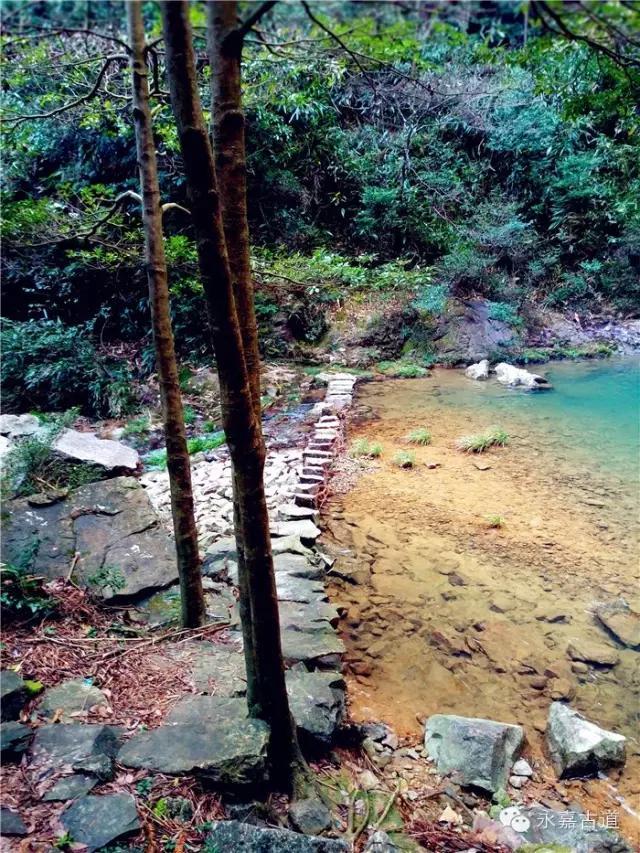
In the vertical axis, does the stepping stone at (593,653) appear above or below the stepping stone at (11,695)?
below

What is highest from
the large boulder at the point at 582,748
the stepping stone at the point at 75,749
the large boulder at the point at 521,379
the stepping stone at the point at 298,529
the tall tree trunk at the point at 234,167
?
the tall tree trunk at the point at 234,167

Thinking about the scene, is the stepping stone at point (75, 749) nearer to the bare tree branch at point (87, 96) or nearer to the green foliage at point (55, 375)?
the bare tree branch at point (87, 96)

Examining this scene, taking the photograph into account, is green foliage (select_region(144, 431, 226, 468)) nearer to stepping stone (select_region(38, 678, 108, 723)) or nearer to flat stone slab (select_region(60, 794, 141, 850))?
stepping stone (select_region(38, 678, 108, 723))

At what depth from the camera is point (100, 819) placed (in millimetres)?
1463

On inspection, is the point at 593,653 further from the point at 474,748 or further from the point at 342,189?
the point at 342,189

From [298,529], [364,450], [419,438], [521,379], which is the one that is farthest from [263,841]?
[521,379]

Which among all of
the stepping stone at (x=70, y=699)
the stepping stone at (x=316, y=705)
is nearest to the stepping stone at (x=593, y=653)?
the stepping stone at (x=316, y=705)

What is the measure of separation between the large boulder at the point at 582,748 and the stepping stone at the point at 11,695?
2378 millimetres

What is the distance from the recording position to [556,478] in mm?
5211

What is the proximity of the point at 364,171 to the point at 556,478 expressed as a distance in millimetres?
7534

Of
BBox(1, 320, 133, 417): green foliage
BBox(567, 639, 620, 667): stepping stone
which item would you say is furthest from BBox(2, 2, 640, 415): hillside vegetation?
BBox(567, 639, 620, 667): stepping stone

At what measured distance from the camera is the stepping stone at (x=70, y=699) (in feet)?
6.34

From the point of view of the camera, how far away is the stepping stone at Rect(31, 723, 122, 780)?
1640 millimetres

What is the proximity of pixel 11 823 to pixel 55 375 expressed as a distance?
603 centimetres
